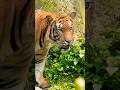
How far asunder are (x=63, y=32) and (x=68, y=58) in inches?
6.6

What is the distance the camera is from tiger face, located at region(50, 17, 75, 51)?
6.82 ft

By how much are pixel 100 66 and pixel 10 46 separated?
646mm

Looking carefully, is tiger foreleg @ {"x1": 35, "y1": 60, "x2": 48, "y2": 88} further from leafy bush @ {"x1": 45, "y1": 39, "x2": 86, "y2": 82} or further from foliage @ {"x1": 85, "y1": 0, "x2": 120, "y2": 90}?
foliage @ {"x1": 85, "y1": 0, "x2": 120, "y2": 90}

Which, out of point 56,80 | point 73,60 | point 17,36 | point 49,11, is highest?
point 49,11

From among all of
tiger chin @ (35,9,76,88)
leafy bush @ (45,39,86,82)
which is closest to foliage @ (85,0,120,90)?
leafy bush @ (45,39,86,82)

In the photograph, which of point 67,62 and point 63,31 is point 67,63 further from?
point 63,31

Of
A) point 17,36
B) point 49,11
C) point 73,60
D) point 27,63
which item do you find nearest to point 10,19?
point 17,36

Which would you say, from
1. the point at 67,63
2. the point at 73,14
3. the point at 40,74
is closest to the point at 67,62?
the point at 67,63

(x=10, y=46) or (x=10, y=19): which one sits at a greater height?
(x=10, y=19)

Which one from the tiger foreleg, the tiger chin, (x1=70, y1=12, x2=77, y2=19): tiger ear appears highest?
(x1=70, y1=12, x2=77, y2=19): tiger ear

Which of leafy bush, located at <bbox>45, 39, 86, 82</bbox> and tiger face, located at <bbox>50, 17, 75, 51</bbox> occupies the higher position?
tiger face, located at <bbox>50, 17, 75, 51</bbox>

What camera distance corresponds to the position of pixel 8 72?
5.99 ft

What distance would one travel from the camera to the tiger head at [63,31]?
2.08 metres

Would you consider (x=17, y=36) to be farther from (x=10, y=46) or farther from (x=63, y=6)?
(x=63, y=6)
